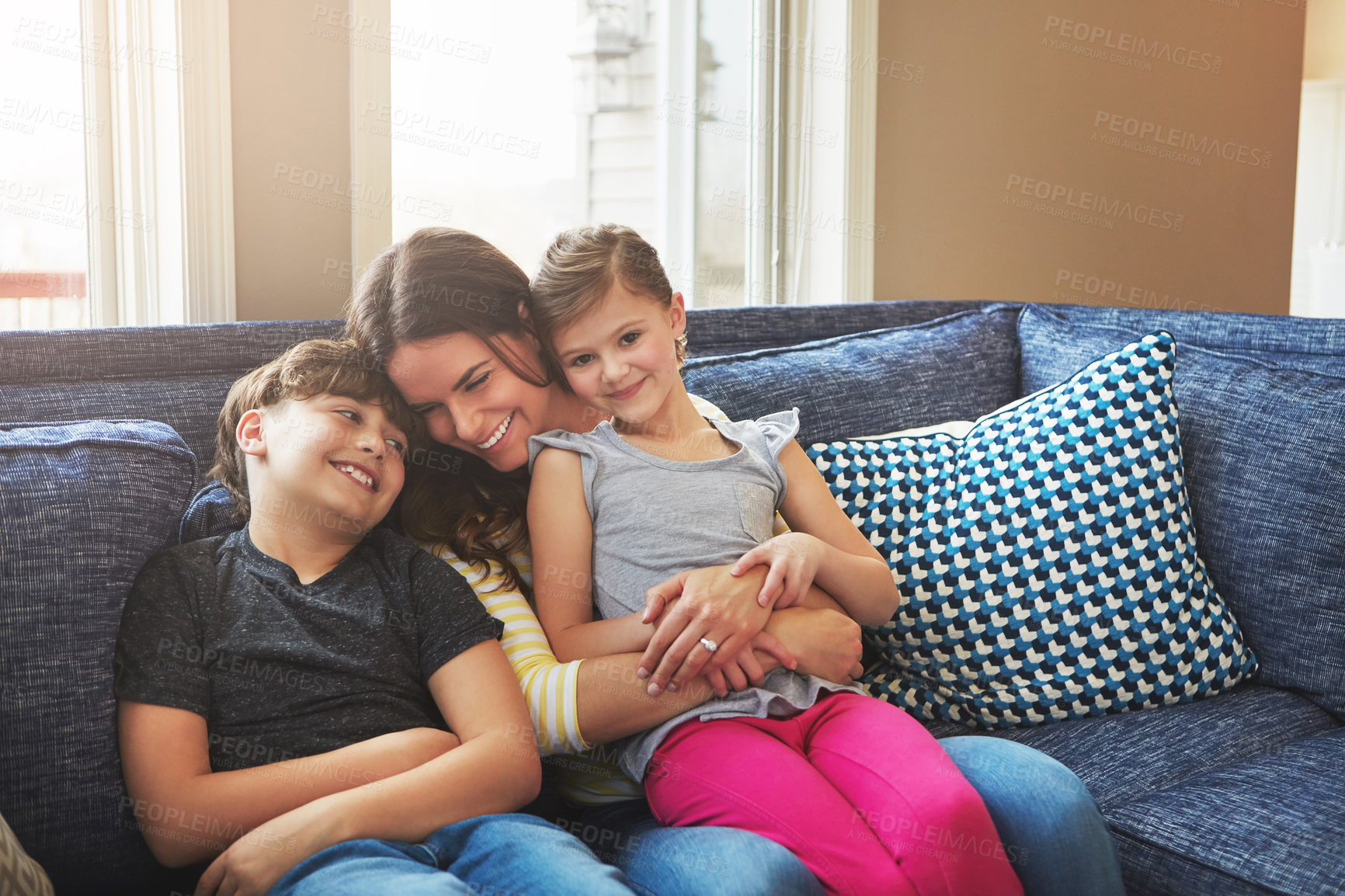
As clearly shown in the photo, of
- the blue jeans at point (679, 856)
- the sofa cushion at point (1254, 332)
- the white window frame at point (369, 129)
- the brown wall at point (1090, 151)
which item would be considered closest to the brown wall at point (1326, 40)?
the brown wall at point (1090, 151)

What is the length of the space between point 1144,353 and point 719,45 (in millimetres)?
1422

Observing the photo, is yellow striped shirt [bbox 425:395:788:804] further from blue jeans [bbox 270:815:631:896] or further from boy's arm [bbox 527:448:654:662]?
blue jeans [bbox 270:815:631:896]

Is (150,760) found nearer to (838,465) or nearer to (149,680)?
(149,680)

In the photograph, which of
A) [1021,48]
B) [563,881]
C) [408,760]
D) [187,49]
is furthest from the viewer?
[1021,48]

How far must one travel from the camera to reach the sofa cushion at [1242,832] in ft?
3.35

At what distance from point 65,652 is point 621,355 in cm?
64

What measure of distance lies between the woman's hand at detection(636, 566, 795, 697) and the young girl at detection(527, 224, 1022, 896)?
0.06 ft

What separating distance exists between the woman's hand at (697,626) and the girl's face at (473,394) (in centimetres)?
27

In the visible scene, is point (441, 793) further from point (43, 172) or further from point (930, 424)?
point (43, 172)

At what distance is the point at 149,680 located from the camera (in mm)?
971

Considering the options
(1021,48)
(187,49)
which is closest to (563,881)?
(187,49)

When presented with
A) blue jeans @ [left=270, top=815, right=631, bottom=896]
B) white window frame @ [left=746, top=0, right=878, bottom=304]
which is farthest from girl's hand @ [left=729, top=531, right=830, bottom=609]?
white window frame @ [left=746, top=0, right=878, bottom=304]

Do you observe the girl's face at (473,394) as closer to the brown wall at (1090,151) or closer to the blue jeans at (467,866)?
the blue jeans at (467,866)

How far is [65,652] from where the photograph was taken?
933 millimetres
